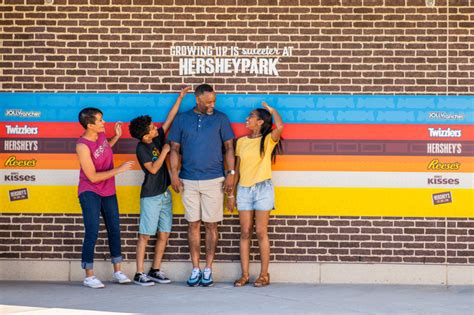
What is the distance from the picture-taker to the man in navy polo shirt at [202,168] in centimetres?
991

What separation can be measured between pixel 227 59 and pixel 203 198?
1694mm

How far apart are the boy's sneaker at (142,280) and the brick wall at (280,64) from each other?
350mm

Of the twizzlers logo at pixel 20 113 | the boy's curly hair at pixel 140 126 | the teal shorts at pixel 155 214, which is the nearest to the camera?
the boy's curly hair at pixel 140 126

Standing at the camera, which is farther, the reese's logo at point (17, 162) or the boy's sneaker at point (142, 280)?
the reese's logo at point (17, 162)

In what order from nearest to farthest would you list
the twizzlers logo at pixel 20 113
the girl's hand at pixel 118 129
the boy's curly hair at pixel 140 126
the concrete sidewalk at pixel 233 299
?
the concrete sidewalk at pixel 233 299
the boy's curly hair at pixel 140 126
the girl's hand at pixel 118 129
the twizzlers logo at pixel 20 113

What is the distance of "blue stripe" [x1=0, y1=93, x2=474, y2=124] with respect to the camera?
10156 mm

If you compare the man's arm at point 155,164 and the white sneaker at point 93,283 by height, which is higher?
the man's arm at point 155,164

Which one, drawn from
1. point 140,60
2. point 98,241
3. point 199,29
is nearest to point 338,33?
point 199,29

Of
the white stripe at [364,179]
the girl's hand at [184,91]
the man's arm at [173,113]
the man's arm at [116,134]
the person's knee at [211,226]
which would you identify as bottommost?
the person's knee at [211,226]

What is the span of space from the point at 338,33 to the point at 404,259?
2.79 metres

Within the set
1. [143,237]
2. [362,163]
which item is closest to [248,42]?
[362,163]

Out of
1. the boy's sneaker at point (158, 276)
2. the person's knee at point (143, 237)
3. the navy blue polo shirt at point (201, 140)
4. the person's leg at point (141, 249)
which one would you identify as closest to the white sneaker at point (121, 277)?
the person's leg at point (141, 249)

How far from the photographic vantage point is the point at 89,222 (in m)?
9.64

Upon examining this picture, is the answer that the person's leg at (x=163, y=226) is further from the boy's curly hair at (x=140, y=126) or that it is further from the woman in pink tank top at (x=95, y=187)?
the boy's curly hair at (x=140, y=126)
